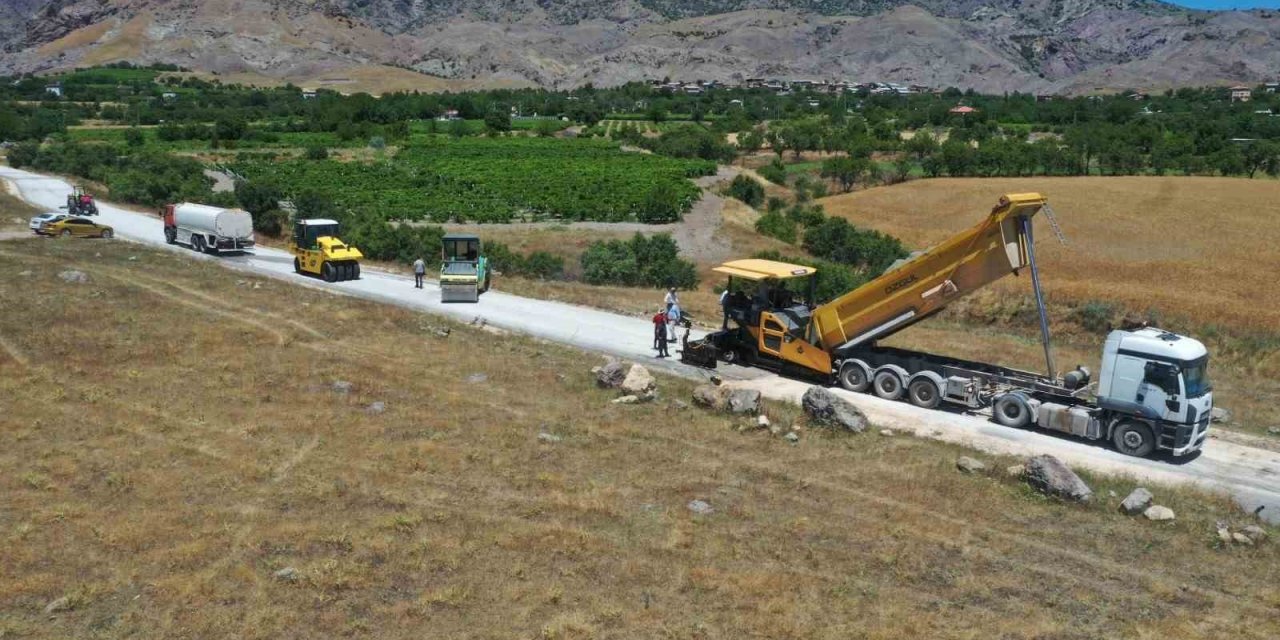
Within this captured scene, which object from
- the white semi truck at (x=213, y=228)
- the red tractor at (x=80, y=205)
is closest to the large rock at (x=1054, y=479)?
the white semi truck at (x=213, y=228)

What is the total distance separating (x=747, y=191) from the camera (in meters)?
77.9

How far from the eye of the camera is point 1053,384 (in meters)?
20.3

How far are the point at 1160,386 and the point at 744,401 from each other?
818 cm

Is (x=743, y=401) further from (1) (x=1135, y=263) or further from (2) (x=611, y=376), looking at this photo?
(1) (x=1135, y=263)

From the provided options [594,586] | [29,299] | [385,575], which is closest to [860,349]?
[594,586]

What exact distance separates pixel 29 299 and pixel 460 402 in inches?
647

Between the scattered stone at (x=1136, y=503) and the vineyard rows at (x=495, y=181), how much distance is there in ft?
161

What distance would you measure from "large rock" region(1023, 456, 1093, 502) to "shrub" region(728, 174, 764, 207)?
2403 inches

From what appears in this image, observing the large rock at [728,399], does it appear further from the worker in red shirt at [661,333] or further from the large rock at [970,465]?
the large rock at [970,465]

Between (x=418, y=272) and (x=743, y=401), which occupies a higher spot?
(x=743, y=401)

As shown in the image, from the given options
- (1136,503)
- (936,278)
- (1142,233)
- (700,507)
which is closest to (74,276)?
(700,507)

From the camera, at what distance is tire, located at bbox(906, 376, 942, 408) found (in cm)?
2133

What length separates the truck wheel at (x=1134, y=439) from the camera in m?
18.5

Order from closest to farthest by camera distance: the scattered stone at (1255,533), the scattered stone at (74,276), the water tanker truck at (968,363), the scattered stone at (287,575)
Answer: the scattered stone at (287,575)
the scattered stone at (1255,533)
the water tanker truck at (968,363)
the scattered stone at (74,276)
